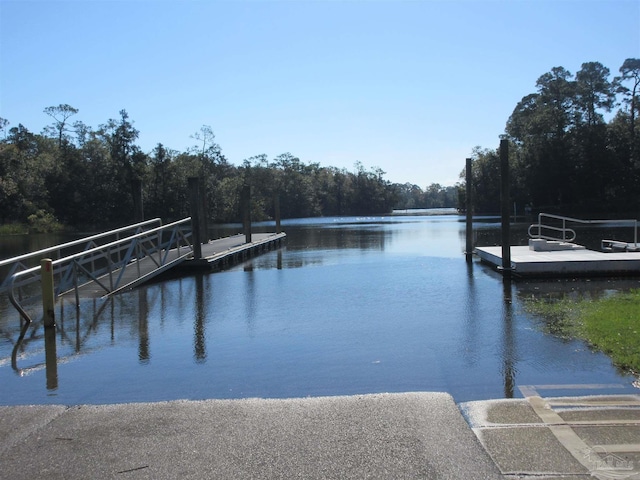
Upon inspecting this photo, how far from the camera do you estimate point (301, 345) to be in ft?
27.5

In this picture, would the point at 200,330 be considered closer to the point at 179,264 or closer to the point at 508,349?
the point at 508,349

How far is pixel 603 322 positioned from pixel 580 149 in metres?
63.5

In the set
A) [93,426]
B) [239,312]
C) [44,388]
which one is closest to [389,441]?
[93,426]

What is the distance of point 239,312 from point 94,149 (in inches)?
2772

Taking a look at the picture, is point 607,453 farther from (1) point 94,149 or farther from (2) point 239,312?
(1) point 94,149

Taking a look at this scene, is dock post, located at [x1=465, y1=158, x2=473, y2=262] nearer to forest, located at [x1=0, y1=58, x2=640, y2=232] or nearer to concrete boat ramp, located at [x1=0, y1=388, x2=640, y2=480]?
concrete boat ramp, located at [x1=0, y1=388, x2=640, y2=480]

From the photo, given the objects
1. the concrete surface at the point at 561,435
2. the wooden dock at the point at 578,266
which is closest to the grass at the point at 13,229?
the wooden dock at the point at 578,266

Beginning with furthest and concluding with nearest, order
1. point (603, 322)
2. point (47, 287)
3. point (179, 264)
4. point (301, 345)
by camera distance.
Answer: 1. point (179, 264)
2. point (47, 287)
3. point (603, 322)
4. point (301, 345)

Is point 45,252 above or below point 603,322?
above

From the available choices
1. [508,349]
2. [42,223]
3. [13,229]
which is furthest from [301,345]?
[42,223]

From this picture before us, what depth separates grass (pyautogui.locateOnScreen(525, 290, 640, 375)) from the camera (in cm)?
700

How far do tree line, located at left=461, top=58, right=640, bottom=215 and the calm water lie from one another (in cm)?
5725

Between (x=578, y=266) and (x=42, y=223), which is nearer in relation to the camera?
(x=578, y=266)

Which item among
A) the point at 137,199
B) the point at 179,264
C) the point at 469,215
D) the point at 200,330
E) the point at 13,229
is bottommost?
the point at 200,330
